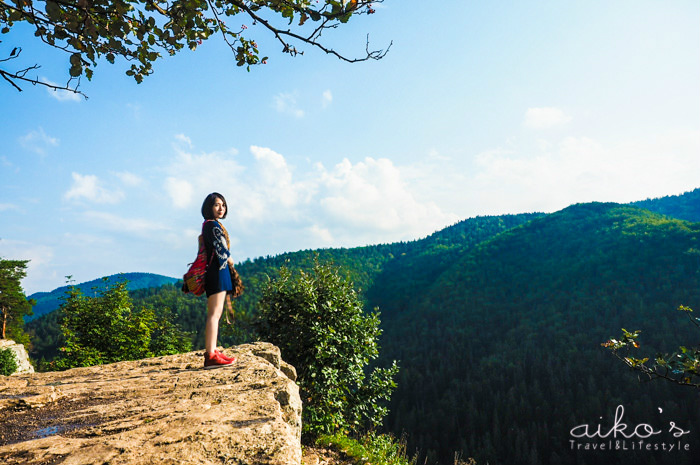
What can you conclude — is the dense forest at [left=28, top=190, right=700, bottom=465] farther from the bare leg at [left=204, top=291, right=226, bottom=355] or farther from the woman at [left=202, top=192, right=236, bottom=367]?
the bare leg at [left=204, top=291, right=226, bottom=355]

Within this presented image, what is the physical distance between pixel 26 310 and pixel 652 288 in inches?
5536

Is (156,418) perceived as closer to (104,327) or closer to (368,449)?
(368,449)

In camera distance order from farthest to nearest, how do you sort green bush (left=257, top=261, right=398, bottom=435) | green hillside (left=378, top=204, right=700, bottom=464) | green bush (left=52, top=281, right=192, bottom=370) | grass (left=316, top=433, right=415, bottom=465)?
green hillside (left=378, top=204, right=700, bottom=464) → green bush (left=52, top=281, right=192, bottom=370) → green bush (left=257, top=261, right=398, bottom=435) → grass (left=316, top=433, right=415, bottom=465)

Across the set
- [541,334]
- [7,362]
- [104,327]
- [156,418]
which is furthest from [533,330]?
[156,418]

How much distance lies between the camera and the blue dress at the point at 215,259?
5164 millimetres

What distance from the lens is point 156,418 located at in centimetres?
318

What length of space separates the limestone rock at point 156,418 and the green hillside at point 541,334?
179 ft

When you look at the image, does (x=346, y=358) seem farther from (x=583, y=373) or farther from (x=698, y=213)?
(x=698, y=213)

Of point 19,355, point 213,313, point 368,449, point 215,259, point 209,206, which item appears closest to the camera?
point 213,313

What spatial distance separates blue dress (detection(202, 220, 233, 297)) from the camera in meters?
5.16

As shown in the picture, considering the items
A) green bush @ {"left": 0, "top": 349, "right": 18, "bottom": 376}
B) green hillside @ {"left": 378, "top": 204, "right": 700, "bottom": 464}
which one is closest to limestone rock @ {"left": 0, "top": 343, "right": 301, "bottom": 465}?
green bush @ {"left": 0, "top": 349, "right": 18, "bottom": 376}

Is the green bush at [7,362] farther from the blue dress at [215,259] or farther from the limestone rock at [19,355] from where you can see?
the blue dress at [215,259]

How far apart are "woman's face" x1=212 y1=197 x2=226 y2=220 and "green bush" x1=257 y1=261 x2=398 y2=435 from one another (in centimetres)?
562

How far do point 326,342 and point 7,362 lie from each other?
23.7 metres
